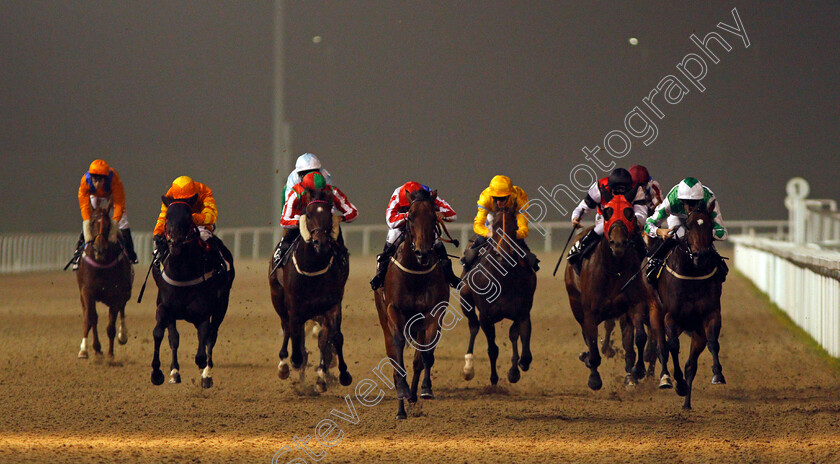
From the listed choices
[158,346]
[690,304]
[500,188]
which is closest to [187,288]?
→ [158,346]

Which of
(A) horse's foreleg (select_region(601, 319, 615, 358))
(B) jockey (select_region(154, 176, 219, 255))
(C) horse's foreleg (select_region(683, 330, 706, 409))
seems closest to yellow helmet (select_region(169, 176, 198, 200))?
(B) jockey (select_region(154, 176, 219, 255))

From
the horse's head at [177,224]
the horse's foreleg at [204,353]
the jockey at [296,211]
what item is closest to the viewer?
the horse's head at [177,224]

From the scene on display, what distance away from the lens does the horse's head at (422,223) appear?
25.5ft

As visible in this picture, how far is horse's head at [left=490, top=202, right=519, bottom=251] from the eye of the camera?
933 centimetres

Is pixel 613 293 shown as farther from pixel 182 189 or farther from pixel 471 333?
pixel 182 189

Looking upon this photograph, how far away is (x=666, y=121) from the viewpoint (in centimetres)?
3647

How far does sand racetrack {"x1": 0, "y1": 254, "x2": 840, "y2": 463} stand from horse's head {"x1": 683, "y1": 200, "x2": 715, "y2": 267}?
1.25 meters

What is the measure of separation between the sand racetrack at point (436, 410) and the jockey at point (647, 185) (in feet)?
5.48

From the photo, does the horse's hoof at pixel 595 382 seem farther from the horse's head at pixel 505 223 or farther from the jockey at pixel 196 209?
the jockey at pixel 196 209

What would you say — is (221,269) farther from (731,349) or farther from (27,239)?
(27,239)

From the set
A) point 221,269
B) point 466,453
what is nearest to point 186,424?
point 221,269

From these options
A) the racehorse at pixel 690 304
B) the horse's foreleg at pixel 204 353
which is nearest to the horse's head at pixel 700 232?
the racehorse at pixel 690 304

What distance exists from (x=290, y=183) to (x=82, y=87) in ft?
91.1

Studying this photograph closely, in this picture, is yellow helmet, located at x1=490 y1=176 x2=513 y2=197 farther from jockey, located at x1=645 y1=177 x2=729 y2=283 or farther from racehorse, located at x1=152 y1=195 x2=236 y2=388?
racehorse, located at x1=152 y1=195 x2=236 y2=388
